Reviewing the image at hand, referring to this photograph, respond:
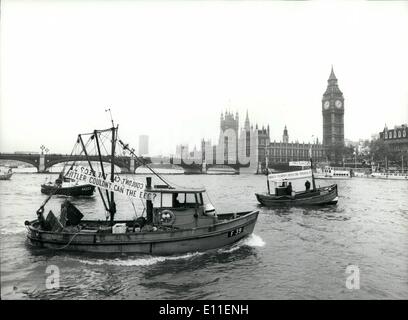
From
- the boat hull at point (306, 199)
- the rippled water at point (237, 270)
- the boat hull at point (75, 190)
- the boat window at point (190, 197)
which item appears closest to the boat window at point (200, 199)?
the boat window at point (190, 197)

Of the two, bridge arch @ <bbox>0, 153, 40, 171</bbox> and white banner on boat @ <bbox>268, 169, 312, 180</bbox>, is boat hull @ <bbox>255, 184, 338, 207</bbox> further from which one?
bridge arch @ <bbox>0, 153, 40, 171</bbox>

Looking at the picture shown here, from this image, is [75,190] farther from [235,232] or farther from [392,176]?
[392,176]

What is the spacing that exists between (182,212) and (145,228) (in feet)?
6.51

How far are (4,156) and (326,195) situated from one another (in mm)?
81315

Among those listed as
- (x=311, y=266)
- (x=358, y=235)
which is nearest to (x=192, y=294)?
(x=311, y=266)

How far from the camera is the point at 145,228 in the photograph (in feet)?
59.1

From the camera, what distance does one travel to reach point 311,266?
56.7ft

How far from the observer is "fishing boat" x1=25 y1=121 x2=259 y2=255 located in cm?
1714

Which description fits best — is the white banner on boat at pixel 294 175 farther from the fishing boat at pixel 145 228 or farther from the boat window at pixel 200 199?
the boat window at pixel 200 199

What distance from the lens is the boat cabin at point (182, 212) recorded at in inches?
722

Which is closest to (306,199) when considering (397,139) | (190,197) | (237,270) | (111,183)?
(190,197)

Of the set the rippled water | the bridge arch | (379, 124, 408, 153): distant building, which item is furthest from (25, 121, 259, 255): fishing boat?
(379, 124, 408, 153): distant building
